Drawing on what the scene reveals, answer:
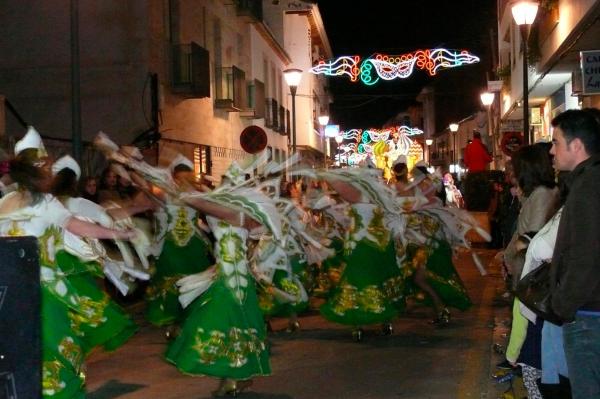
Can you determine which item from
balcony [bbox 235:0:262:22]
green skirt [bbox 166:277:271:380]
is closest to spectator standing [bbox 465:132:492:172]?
balcony [bbox 235:0:262:22]

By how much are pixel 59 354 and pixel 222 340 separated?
71.4 inches

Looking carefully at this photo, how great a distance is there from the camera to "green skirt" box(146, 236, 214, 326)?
9781 millimetres

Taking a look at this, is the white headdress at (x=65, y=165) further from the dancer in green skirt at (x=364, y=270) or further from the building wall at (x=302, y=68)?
the building wall at (x=302, y=68)

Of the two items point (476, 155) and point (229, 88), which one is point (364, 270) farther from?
point (229, 88)

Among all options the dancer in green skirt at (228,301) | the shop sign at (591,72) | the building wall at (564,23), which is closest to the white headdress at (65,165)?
the dancer in green skirt at (228,301)

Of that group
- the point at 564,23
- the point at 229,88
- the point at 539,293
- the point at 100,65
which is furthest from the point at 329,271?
the point at 229,88

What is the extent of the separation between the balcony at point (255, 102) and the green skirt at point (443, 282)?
1610cm

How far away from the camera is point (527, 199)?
6.50 metres

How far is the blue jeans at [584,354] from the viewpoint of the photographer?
379 centimetres

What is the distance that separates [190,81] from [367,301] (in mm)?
11528

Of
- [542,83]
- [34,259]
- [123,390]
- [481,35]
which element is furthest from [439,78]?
[34,259]

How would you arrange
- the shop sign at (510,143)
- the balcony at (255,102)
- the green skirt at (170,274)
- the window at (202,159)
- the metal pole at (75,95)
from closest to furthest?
the green skirt at (170,274) → the metal pole at (75,95) → the shop sign at (510,143) → the window at (202,159) → the balcony at (255,102)

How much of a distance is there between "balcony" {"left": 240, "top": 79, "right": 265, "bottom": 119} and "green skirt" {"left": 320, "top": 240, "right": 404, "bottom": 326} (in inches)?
684

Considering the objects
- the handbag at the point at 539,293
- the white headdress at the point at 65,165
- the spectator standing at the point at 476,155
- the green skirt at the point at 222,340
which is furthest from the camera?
the spectator standing at the point at 476,155
